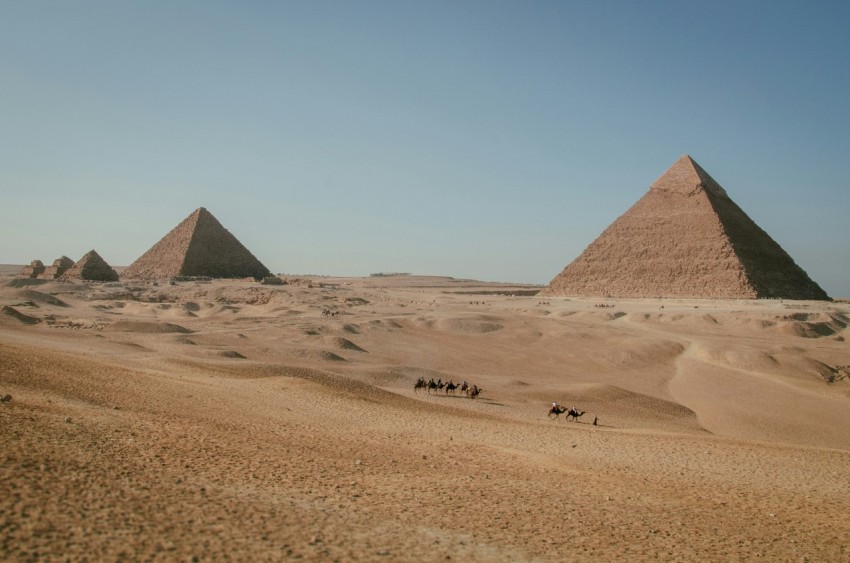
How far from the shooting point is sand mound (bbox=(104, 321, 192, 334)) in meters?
21.6

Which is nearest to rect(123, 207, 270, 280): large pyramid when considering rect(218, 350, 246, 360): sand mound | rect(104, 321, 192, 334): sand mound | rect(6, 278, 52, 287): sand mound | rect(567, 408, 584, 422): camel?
rect(6, 278, 52, 287): sand mound

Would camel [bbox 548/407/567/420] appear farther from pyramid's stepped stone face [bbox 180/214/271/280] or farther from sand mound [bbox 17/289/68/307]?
pyramid's stepped stone face [bbox 180/214/271/280]

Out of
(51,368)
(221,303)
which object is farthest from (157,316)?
(51,368)

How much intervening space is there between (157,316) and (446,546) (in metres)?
28.6

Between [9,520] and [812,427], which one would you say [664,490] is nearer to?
[9,520]

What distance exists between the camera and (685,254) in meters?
51.6

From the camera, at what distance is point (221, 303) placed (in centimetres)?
3456

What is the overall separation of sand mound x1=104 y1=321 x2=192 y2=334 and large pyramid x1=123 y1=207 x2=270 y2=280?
25981 millimetres

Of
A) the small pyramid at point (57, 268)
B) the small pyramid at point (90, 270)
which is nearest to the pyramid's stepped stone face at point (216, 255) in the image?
the small pyramid at point (90, 270)

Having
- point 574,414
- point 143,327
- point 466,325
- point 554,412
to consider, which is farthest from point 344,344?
point 574,414

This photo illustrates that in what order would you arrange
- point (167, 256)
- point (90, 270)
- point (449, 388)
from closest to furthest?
point (449, 388) → point (90, 270) → point (167, 256)

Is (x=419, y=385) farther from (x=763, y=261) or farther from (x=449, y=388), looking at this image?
(x=763, y=261)

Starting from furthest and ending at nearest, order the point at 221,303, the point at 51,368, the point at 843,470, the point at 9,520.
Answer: the point at 221,303 < the point at 51,368 < the point at 843,470 < the point at 9,520

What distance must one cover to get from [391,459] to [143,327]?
59.1 ft
